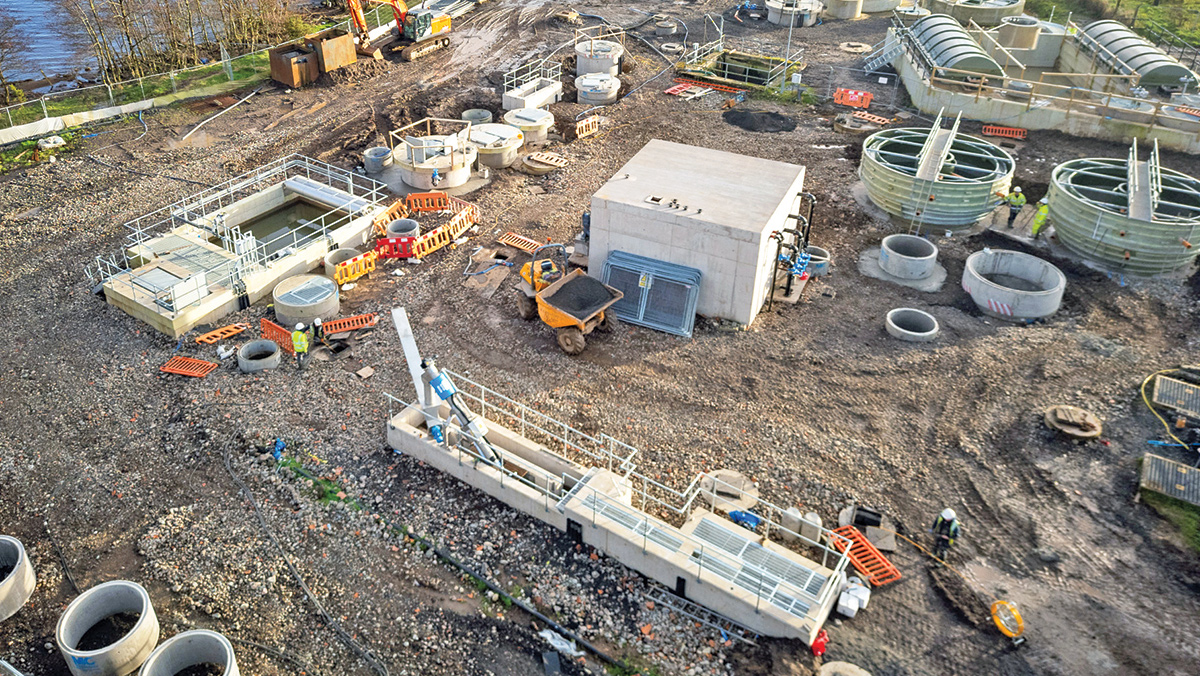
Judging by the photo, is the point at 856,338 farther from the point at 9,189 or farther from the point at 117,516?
the point at 9,189

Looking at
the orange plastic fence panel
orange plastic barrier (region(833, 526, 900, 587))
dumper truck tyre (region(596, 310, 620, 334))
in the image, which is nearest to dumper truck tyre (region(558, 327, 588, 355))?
dumper truck tyre (region(596, 310, 620, 334))

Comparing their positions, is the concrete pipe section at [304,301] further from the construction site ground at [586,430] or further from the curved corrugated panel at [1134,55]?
the curved corrugated panel at [1134,55]

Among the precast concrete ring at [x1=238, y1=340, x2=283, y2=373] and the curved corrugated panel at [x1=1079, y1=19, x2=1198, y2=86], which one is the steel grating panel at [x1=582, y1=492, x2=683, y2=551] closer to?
the precast concrete ring at [x1=238, y1=340, x2=283, y2=373]

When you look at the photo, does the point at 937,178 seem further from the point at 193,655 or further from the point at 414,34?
the point at 414,34

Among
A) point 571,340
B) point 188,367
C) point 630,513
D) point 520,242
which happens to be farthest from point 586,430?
point 188,367

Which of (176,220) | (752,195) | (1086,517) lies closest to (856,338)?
(752,195)

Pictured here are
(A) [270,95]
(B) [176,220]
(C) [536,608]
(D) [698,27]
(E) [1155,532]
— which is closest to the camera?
(C) [536,608]
